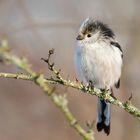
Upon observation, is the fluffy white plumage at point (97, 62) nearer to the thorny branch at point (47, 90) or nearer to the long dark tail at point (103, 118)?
the long dark tail at point (103, 118)

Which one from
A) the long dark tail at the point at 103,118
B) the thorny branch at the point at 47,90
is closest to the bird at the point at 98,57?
the long dark tail at the point at 103,118

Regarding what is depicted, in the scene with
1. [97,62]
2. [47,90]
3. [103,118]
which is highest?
[97,62]

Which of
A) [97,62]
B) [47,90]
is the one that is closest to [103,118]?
[97,62]

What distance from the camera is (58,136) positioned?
6344 millimetres

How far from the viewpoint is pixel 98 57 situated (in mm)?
3969

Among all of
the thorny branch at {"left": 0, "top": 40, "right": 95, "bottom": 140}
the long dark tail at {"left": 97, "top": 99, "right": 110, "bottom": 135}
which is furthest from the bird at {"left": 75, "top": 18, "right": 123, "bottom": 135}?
the thorny branch at {"left": 0, "top": 40, "right": 95, "bottom": 140}

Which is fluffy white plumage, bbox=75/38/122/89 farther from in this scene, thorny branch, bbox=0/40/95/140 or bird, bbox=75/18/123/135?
thorny branch, bbox=0/40/95/140

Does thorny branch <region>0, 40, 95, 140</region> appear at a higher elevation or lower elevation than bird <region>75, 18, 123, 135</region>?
lower

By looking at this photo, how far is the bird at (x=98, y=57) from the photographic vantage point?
3.96 m

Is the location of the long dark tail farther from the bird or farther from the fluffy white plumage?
the fluffy white plumage

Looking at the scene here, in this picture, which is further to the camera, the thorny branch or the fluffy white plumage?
the fluffy white plumage

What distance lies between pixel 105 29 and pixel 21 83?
313 centimetres

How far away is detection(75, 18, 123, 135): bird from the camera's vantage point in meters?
3.96

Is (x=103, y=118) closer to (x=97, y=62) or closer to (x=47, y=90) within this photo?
(x=97, y=62)
